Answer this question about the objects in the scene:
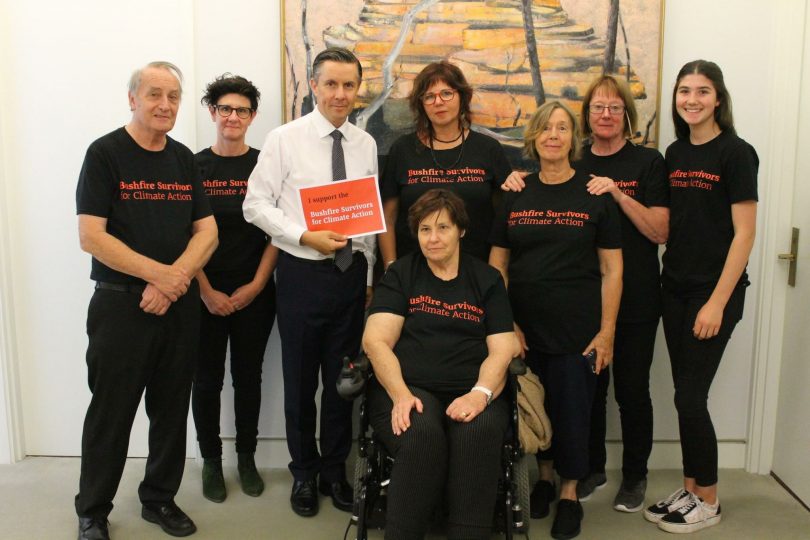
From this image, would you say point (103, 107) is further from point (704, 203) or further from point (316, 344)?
point (704, 203)

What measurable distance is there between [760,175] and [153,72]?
2.48m

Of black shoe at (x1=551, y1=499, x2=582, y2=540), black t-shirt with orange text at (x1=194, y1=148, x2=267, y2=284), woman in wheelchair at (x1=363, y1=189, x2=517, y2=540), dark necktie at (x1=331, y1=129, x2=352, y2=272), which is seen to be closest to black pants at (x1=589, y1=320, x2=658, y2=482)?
black shoe at (x1=551, y1=499, x2=582, y2=540)

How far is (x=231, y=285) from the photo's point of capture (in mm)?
2945

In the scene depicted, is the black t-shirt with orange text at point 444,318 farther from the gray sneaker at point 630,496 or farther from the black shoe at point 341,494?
the gray sneaker at point 630,496

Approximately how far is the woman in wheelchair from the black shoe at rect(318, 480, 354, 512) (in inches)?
24.4

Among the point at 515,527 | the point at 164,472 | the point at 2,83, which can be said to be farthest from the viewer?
the point at 2,83

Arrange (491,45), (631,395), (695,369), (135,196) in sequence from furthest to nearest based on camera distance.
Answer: (491,45)
(631,395)
(695,369)
(135,196)

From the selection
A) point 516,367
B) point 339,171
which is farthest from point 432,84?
point 516,367

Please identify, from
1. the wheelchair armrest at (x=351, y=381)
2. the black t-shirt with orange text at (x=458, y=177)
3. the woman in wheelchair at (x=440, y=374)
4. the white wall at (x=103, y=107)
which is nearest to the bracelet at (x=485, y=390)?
the woman in wheelchair at (x=440, y=374)

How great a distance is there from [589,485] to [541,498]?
276mm

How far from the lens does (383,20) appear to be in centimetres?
316

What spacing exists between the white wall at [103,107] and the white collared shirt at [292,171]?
0.50m

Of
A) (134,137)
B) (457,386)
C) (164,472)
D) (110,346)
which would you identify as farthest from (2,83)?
(457,386)

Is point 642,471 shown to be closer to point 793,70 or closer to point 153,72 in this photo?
point 793,70
